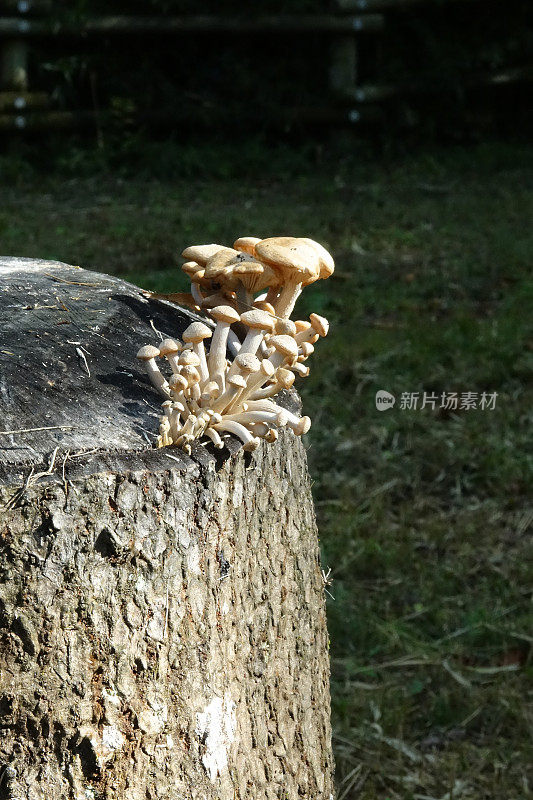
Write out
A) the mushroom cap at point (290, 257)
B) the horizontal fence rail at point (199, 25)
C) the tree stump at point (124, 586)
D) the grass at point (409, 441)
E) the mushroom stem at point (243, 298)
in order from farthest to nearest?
the horizontal fence rail at point (199, 25), the grass at point (409, 441), the mushroom stem at point (243, 298), the mushroom cap at point (290, 257), the tree stump at point (124, 586)

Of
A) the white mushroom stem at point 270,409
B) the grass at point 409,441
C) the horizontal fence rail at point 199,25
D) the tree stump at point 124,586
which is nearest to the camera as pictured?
the tree stump at point 124,586

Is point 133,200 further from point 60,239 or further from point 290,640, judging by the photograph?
point 290,640

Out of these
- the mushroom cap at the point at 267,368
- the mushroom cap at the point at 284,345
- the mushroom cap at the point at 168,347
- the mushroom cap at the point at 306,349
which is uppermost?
the mushroom cap at the point at 168,347

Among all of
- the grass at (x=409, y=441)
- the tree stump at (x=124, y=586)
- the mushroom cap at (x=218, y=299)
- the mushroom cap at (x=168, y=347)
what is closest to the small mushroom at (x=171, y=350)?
the mushroom cap at (x=168, y=347)

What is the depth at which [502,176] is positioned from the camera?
8.56 m

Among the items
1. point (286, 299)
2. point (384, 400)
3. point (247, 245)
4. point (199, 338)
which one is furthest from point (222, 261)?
point (384, 400)

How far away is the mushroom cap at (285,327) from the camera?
175cm

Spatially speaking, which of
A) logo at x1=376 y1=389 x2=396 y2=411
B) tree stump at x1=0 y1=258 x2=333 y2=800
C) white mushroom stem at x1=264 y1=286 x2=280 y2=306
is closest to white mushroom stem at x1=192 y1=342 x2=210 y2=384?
tree stump at x1=0 y1=258 x2=333 y2=800

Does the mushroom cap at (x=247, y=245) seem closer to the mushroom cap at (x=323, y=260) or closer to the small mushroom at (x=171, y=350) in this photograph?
the mushroom cap at (x=323, y=260)

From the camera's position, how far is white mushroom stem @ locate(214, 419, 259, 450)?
5.11 feet

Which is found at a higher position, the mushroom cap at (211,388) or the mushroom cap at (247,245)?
the mushroom cap at (247,245)

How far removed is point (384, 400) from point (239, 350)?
2.85 m

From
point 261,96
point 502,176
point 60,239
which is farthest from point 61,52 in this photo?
point 502,176

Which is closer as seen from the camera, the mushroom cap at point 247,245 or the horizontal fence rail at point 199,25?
the mushroom cap at point 247,245
